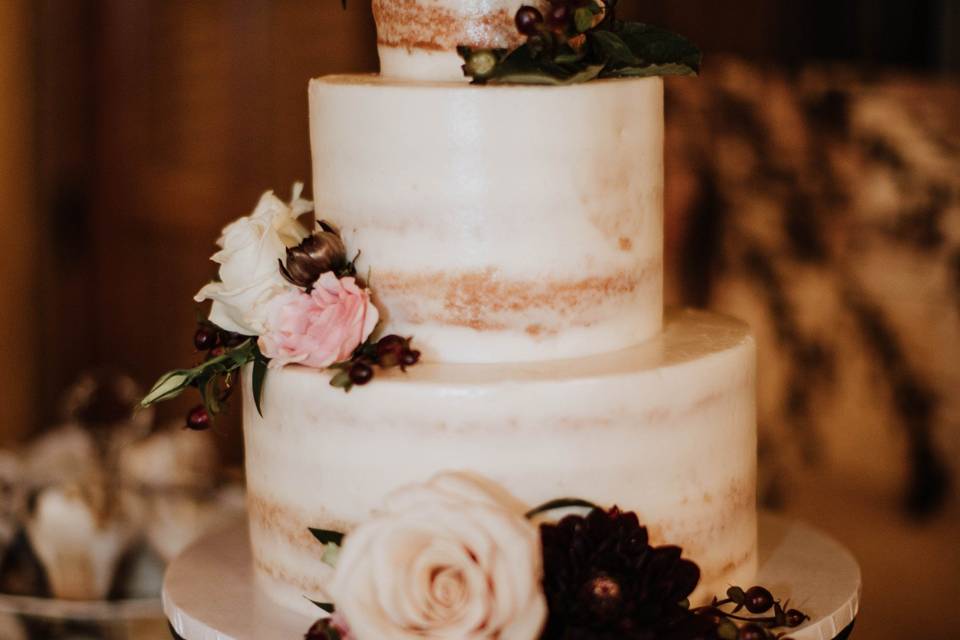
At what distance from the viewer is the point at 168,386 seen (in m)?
1.77

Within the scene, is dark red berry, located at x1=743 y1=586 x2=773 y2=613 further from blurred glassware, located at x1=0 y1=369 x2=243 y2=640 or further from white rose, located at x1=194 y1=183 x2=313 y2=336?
blurred glassware, located at x1=0 y1=369 x2=243 y2=640

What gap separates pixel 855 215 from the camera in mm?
4289

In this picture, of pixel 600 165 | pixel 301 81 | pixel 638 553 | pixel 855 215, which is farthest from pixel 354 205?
pixel 301 81

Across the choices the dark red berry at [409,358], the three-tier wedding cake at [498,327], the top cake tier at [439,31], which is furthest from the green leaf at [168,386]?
the top cake tier at [439,31]

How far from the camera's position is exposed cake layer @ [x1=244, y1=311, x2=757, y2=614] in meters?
1.61

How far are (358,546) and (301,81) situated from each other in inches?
145

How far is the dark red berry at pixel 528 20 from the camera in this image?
162 centimetres

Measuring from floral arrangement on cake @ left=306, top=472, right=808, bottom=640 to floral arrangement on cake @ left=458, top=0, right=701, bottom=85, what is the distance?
0.55 meters

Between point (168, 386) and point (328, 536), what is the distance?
0.34 meters

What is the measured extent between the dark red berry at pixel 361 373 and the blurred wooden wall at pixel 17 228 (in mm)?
3825

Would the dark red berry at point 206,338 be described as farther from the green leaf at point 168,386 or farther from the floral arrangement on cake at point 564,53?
the floral arrangement on cake at point 564,53

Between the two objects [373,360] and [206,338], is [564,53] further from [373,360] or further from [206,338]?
[206,338]

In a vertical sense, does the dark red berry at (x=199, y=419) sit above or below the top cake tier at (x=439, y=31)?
below

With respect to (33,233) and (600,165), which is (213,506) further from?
(33,233)
